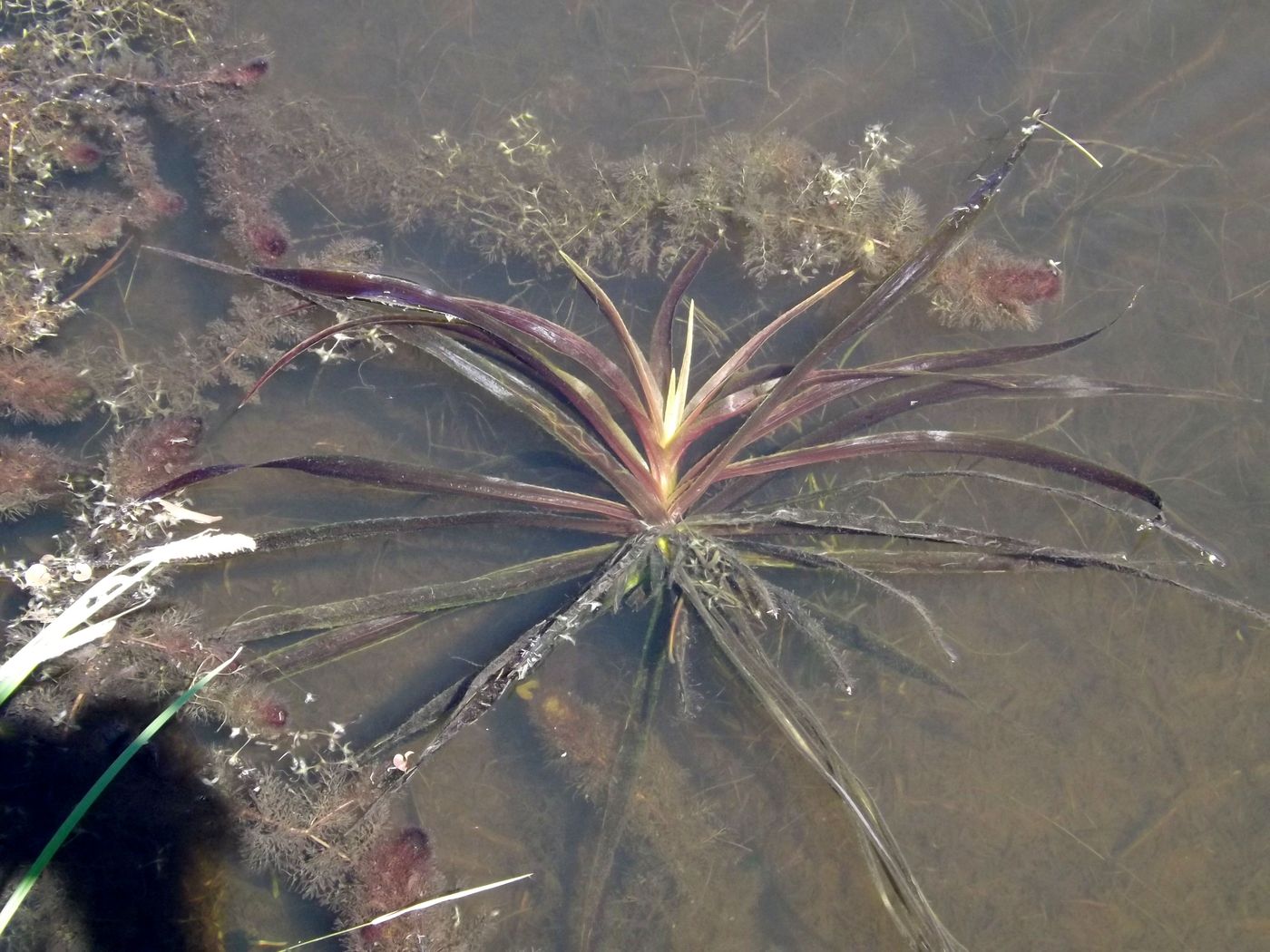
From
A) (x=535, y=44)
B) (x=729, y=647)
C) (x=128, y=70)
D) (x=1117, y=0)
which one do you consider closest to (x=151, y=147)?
(x=128, y=70)

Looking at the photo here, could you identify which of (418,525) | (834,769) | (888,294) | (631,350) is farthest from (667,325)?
(834,769)

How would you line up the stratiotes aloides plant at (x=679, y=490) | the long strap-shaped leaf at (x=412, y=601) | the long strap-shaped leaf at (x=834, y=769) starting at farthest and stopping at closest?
1. the long strap-shaped leaf at (x=412, y=601)
2. the stratiotes aloides plant at (x=679, y=490)
3. the long strap-shaped leaf at (x=834, y=769)

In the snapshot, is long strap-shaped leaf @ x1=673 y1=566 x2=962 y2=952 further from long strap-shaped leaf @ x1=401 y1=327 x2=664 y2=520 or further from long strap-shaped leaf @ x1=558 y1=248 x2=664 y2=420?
long strap-shaped leaf @ x1=558 y1=248 x2=664 y2=420

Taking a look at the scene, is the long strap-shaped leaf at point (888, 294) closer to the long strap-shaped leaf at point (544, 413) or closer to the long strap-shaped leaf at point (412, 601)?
the long strap-shaped leaf at point (544, 413)

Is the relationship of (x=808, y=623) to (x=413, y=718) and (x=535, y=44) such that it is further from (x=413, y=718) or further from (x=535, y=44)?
(x=535, y=44)

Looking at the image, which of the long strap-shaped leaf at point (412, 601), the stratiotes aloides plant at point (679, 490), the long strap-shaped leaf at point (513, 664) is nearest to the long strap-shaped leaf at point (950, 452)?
the stratiotes aloides plant at point (679, 490)

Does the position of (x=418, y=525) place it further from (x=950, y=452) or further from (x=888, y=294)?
(x=950, y=452)
